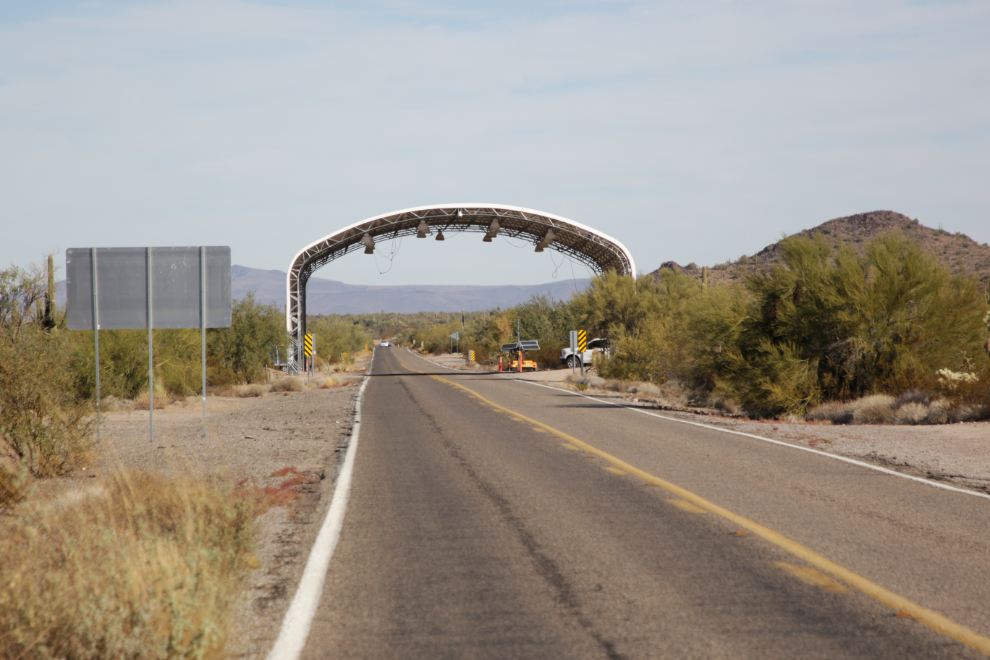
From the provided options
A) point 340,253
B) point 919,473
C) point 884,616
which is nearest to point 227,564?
point 884,616

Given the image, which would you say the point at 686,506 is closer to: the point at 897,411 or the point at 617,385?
the point at 897,411

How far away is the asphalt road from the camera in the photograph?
4.47 metres

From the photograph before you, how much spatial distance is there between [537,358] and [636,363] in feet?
83.5

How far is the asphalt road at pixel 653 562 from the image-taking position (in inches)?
176

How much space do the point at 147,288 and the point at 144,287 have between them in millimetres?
91

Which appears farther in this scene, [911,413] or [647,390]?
[647,390]

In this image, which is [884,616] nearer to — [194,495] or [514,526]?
[514,526]

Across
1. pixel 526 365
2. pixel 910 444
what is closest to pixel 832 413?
pixel 910 444

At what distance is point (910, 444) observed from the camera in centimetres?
1229

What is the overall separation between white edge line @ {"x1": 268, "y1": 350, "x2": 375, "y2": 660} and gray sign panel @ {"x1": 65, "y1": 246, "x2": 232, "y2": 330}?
254 inches

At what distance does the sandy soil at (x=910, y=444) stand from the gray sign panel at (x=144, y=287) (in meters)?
10.4

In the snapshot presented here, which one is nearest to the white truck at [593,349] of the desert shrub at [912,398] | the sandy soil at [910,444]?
the desert shrub at [912,398]

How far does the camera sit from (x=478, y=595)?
17.3 feet

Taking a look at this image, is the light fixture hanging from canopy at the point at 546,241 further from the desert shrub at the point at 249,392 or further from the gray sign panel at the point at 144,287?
the gray sign panel at the point at 144,287
